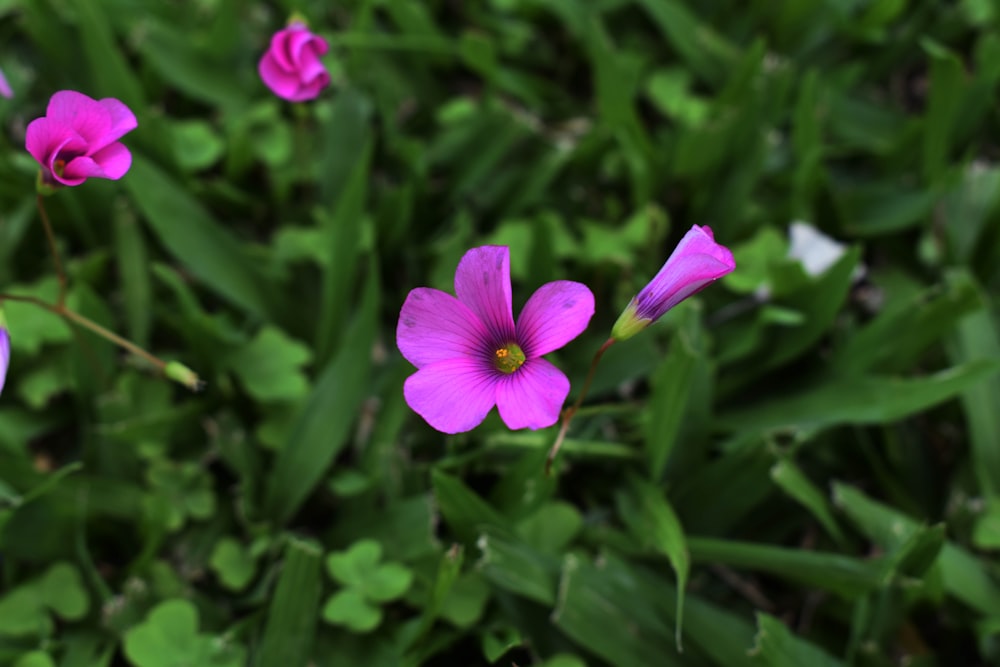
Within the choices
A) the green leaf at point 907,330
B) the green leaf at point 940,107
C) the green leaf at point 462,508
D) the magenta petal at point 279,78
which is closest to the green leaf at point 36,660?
the green leaf at point 462,508

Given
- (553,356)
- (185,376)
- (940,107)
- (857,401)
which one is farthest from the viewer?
(940,107)

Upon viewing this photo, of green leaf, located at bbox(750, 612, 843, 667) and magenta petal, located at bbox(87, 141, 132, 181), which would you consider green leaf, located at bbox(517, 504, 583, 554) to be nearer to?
green leaf, located at bbox(750, 612, 843, 667)

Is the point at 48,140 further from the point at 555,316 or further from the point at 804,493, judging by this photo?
the point at 804,493

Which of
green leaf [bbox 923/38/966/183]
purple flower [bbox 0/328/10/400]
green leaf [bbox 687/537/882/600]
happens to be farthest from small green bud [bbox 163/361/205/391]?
green leaf [bbox 923/38/966/183]

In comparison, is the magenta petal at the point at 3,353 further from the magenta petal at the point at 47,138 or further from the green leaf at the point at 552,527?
the green leaf at the point at 552,527

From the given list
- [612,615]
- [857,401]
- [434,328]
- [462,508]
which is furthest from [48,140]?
[857,401]

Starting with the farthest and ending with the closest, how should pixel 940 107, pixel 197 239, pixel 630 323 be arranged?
pixel 940 107
pixel 197 239
pixel 630 323

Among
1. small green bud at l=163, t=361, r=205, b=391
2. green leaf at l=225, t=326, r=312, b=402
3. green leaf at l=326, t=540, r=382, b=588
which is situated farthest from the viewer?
green leaf at l=225, t=326, r=312, b=402

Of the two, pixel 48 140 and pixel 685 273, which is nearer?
pixel 685 273

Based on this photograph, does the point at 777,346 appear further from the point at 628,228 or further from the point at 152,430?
the point at 152,430
